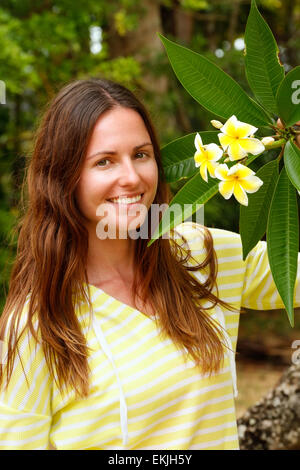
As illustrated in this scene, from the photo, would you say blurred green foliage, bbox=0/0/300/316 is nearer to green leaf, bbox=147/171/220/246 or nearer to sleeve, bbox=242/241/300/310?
sleeve, bbox=242/241/300/310

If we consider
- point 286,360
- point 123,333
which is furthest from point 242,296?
point 286,360

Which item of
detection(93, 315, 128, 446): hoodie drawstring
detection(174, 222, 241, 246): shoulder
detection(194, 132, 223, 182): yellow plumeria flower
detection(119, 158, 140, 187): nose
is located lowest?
detection(93, 315, 128, 446): hoodie drawstring

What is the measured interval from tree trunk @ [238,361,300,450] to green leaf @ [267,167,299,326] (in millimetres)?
971

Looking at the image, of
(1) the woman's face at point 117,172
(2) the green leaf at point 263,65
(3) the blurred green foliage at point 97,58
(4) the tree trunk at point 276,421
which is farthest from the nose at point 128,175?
(3) the blurred green foliage at point 97,58

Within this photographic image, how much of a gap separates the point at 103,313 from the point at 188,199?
1.48 ft

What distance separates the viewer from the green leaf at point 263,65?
1047 mm

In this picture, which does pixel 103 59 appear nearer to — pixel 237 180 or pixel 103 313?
pixel 103 313

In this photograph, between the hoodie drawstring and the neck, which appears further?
the neck

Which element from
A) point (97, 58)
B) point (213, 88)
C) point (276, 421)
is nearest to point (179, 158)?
point (213, 88)

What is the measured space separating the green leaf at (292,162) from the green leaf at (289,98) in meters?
0.05

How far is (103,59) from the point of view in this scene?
4648 millimetres

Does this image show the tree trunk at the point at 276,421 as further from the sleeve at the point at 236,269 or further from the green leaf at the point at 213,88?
the green leaf at the point at 213,88

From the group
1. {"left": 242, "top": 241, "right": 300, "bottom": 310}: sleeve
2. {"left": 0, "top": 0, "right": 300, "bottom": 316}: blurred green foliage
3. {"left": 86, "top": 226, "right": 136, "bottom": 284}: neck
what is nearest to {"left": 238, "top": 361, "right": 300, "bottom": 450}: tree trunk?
{"left": 242, "top": 241, "right": 300, "bottom": 310}: sleeve

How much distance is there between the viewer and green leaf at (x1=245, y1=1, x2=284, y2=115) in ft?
3.43
